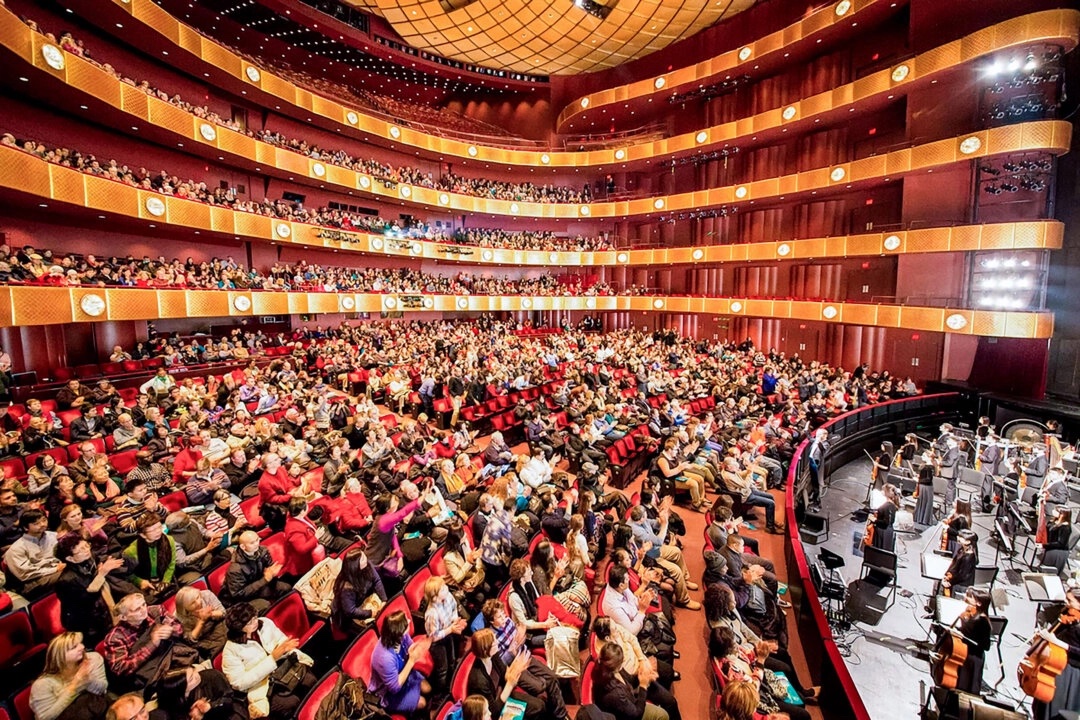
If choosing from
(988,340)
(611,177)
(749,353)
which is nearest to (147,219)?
(749,353)

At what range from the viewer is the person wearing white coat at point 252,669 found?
2.71 meters

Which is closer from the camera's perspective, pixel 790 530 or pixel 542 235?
pixel 790 530

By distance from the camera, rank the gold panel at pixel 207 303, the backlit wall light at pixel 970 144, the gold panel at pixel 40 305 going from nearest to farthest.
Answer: the gold panel at pixel 40 305 < the gold panel at pixel 207 303 < the backlit wall light at pixel 970 144

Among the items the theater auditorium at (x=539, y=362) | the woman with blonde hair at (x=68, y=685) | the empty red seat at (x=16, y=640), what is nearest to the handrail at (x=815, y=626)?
the theater auditorium at (x=539, y=362)

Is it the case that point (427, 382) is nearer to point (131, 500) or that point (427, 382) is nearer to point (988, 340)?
point (131, 500)

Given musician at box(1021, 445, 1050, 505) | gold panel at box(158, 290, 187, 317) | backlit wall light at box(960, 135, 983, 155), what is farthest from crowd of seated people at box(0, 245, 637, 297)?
musician at box(1021, 445, 1050, 505)

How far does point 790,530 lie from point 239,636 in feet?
15.5

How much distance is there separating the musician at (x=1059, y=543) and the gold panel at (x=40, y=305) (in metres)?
14.9

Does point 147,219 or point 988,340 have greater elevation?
point 147,219

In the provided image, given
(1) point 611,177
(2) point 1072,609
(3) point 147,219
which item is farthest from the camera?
(1) point 611,177

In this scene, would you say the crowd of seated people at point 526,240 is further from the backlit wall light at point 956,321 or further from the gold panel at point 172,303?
the backlit wall light at point 956,321

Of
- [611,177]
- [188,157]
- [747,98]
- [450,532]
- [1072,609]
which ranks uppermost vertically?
[747,98]

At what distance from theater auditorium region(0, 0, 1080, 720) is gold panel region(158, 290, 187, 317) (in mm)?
81

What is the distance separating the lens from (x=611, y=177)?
82.7 ft
